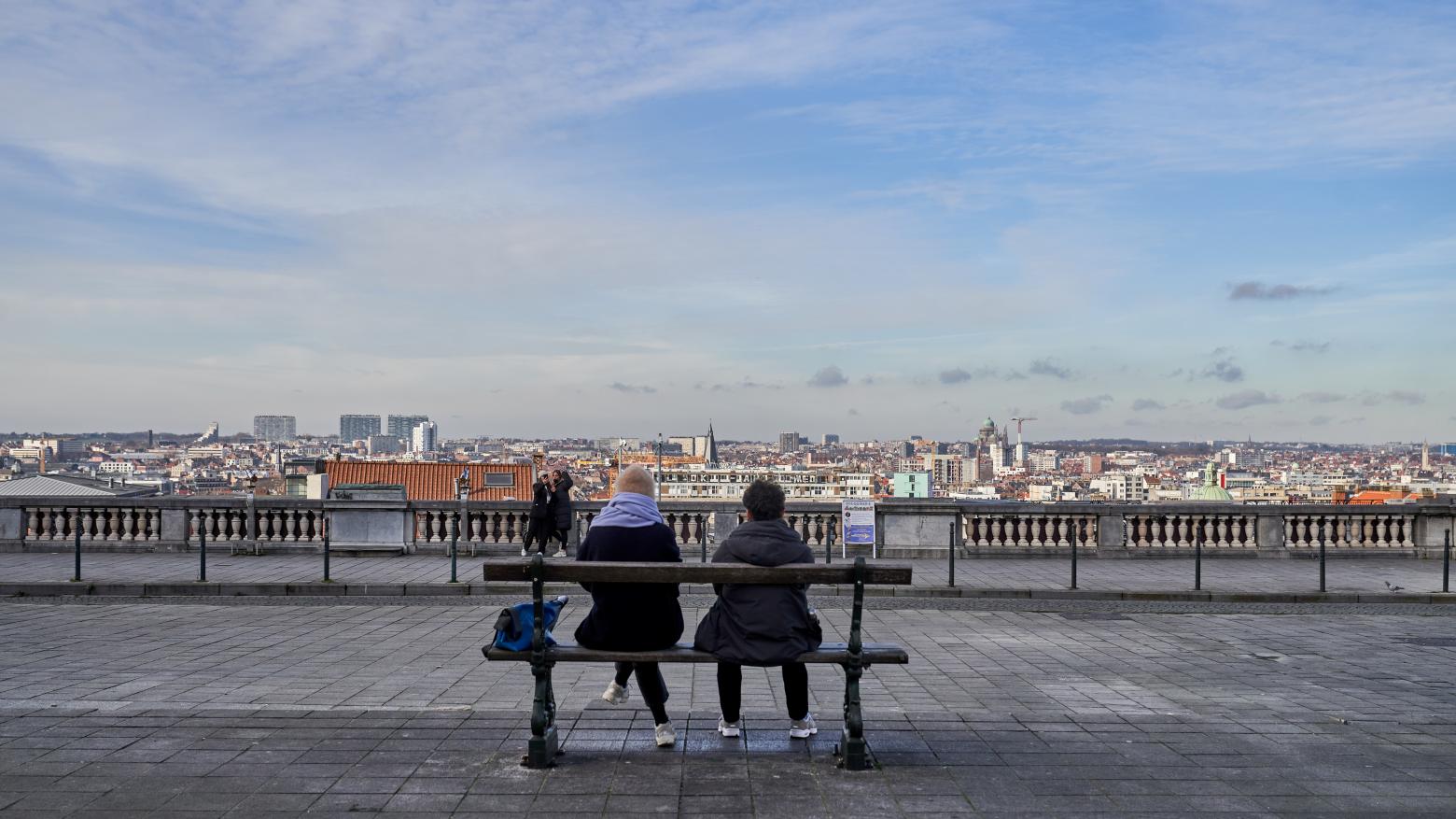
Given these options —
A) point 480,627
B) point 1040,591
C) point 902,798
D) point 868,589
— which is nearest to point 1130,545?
point 1040,591

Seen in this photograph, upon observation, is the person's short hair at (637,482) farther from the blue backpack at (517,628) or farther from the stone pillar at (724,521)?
the stone pillar at (724,521)

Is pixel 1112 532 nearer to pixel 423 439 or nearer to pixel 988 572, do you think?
pixel 988 572

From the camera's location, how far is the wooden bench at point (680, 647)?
655cm

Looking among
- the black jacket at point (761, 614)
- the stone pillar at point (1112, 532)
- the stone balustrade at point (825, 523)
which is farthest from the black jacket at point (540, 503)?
the black jacket at point (761, 614)

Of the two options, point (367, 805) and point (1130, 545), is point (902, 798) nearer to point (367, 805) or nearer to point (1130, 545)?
point (367, 805)

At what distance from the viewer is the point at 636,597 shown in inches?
274

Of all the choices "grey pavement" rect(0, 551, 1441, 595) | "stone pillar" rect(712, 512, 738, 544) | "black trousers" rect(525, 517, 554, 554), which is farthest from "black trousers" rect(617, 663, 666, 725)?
"stone pillar" rect(712, 512, 738, 544)

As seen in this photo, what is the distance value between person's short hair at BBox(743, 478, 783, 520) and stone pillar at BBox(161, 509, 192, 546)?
17472mm

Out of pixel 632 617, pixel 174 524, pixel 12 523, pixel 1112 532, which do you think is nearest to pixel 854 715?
pixel 632 617

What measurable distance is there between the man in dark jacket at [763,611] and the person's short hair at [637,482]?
26.3 inches

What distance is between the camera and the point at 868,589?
664 inches

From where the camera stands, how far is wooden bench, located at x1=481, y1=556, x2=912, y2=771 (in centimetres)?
655

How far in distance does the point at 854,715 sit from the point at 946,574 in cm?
1232

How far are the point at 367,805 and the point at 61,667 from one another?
17.8 feet
